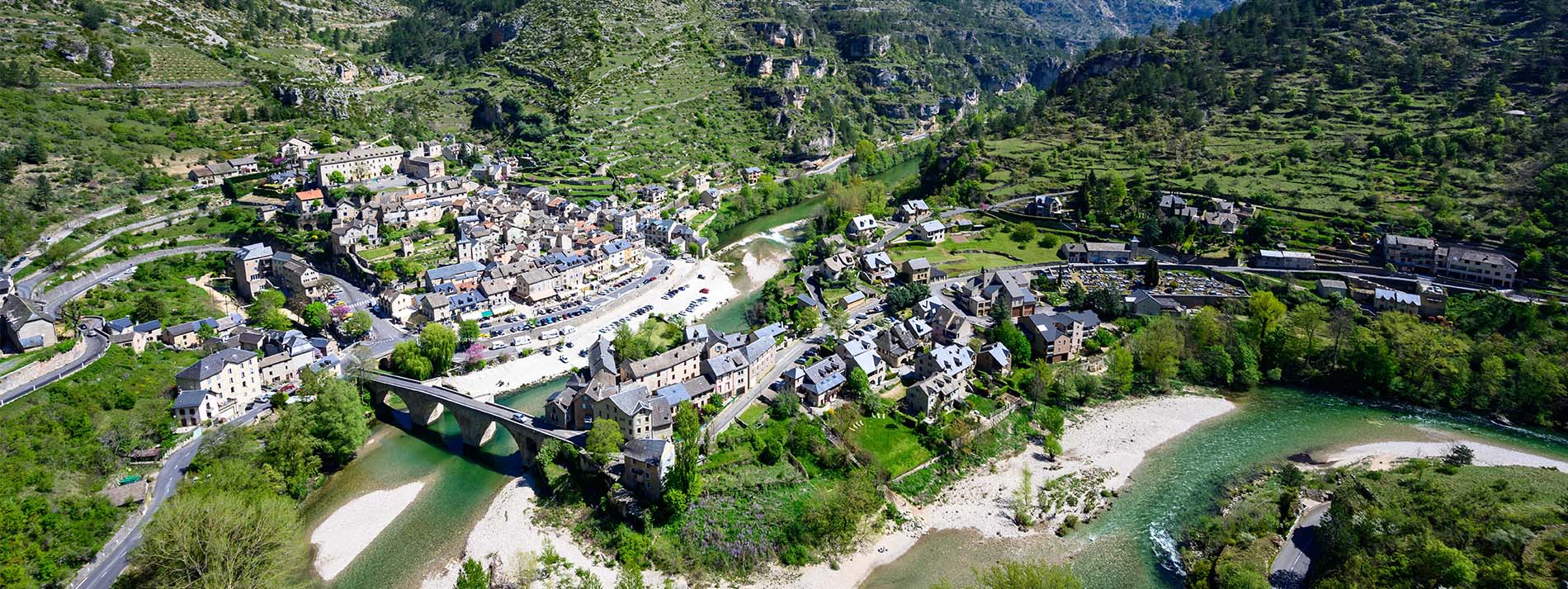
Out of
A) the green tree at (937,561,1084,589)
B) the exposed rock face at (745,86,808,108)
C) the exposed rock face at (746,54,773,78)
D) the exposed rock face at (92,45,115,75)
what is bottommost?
the green tree at (937,561,1084,589)

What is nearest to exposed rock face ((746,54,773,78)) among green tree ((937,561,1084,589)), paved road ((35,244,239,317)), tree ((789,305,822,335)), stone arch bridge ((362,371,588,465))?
paved road ((35,244,239,317))

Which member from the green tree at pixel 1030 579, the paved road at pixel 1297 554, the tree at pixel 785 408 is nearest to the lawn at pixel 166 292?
the tree at pixel 785 408

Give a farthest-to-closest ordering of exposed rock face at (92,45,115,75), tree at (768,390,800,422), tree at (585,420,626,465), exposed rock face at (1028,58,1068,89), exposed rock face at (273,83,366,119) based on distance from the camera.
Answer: exposed rock face at (1028,58,1068,89)
exposed rock face at (273,83,366,119)
exposed rock face at (92,45,115,75)
tree at (768,390,800,422)
tree at (585,420,626,465)

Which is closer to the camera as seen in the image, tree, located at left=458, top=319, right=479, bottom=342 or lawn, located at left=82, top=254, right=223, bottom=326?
lawn, located at left=82, top=254, right=223, bottom=326

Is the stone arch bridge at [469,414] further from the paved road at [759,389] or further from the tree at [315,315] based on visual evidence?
the tree at [315,315]

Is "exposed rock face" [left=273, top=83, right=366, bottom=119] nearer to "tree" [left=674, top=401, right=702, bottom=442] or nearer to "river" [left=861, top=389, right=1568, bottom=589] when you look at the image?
"tree" [left=674, top=401, right=702, bottom=442]

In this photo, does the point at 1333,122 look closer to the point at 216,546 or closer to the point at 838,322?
the point at 838,322

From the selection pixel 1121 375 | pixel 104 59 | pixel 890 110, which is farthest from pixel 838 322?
pixel 890 110
